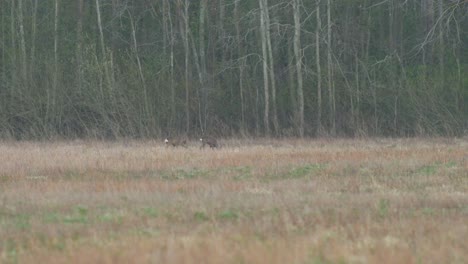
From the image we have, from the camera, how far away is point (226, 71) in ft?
135

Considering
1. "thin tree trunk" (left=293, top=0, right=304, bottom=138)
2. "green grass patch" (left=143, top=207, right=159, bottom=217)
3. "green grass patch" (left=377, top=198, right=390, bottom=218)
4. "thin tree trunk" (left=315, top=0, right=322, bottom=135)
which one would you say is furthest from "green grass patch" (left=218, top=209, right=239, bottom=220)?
"thin tree trunk" (left=315, top=0, right=322, bottom=135)

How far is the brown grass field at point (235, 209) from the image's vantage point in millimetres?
9398

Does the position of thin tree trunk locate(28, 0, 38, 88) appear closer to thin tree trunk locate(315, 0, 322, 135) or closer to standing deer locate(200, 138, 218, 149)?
thin tree trunk locate(315, 0, 322, 135)

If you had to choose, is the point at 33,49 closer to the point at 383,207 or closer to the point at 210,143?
the point at 210,143

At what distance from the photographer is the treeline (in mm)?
36469

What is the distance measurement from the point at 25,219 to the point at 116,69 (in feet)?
84.3

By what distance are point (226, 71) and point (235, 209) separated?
28367 mm

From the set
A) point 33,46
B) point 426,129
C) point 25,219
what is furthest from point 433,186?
point 33,46

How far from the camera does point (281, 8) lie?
123 ft

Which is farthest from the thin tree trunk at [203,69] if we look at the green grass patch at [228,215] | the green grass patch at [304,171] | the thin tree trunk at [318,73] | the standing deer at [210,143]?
the green grass patch at [228,215]

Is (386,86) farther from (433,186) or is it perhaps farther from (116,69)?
(433,186)

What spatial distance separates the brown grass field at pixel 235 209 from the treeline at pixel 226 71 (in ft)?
46.9

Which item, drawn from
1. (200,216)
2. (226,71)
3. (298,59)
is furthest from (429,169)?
(226,71)

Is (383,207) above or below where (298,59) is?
above
